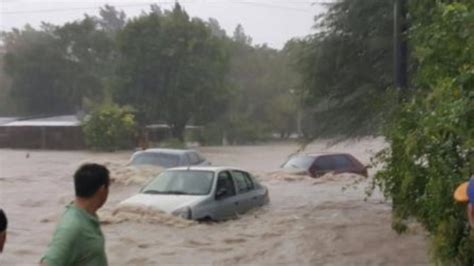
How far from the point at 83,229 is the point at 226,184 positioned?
1218 cm

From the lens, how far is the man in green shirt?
498 cm

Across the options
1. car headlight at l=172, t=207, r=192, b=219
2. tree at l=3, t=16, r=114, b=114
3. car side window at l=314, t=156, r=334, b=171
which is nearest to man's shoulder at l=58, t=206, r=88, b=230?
car headlight at l=172, t=207, r=192, b=219

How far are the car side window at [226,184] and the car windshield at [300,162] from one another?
33.9 feet

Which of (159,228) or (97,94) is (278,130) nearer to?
(97,94)

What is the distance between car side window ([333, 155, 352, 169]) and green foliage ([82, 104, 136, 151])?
2749 centimetres

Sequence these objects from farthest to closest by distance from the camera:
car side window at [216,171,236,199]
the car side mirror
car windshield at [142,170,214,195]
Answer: car side window at [216,171,236,199] < the car side mirror < car windshield at [142,170,214,195]

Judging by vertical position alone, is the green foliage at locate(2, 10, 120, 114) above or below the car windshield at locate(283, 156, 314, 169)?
above

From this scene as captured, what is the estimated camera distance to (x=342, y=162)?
28797mm

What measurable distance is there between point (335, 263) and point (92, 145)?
4406cm

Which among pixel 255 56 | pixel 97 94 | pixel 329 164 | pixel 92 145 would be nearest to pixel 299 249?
pixel 329 164

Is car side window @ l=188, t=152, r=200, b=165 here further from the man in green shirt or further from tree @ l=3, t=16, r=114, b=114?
tree @ l=3, t=16, r=114, b=114

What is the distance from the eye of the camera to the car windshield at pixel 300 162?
2775cm

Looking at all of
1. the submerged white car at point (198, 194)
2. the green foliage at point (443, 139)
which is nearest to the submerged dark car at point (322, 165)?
the submerged white car at point (198, 194)

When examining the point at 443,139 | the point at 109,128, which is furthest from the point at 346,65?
Result: the point at 109,128
